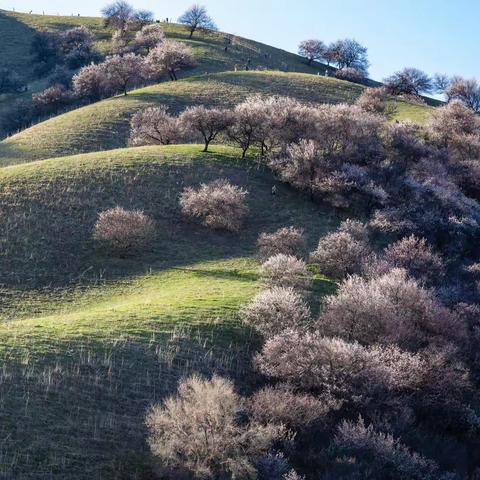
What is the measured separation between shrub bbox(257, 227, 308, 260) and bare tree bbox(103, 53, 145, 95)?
40.5 m

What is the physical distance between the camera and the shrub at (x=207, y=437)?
14.8 m

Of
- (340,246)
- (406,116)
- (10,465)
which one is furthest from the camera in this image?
(406,116)

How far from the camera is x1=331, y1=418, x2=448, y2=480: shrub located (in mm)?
15336

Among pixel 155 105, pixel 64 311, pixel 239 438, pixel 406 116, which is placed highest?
pixel 406 116

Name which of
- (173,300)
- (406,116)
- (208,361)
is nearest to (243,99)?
(406,116)

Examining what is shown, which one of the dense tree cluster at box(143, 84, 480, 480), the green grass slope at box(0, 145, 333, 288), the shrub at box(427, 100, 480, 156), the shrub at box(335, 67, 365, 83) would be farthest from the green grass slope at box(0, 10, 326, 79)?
the green grass slope at box(0, 145, 333, 288)

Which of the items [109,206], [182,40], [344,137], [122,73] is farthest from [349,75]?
[109,206]

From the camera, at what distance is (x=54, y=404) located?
1656cm

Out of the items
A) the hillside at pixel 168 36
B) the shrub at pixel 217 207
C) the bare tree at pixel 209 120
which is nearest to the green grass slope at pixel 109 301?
the shrub at pixel 217 207

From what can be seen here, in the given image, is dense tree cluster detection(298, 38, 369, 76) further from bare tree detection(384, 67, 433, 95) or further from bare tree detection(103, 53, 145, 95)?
bare tree detection(103, 53, 145, 95)

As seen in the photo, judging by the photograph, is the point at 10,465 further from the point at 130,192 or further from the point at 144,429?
the point at 130,192

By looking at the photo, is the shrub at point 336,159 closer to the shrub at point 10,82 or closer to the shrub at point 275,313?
the shrub at point 275,313

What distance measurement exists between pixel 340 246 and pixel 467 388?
1073cm

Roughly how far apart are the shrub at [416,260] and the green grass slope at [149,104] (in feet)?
94.4
